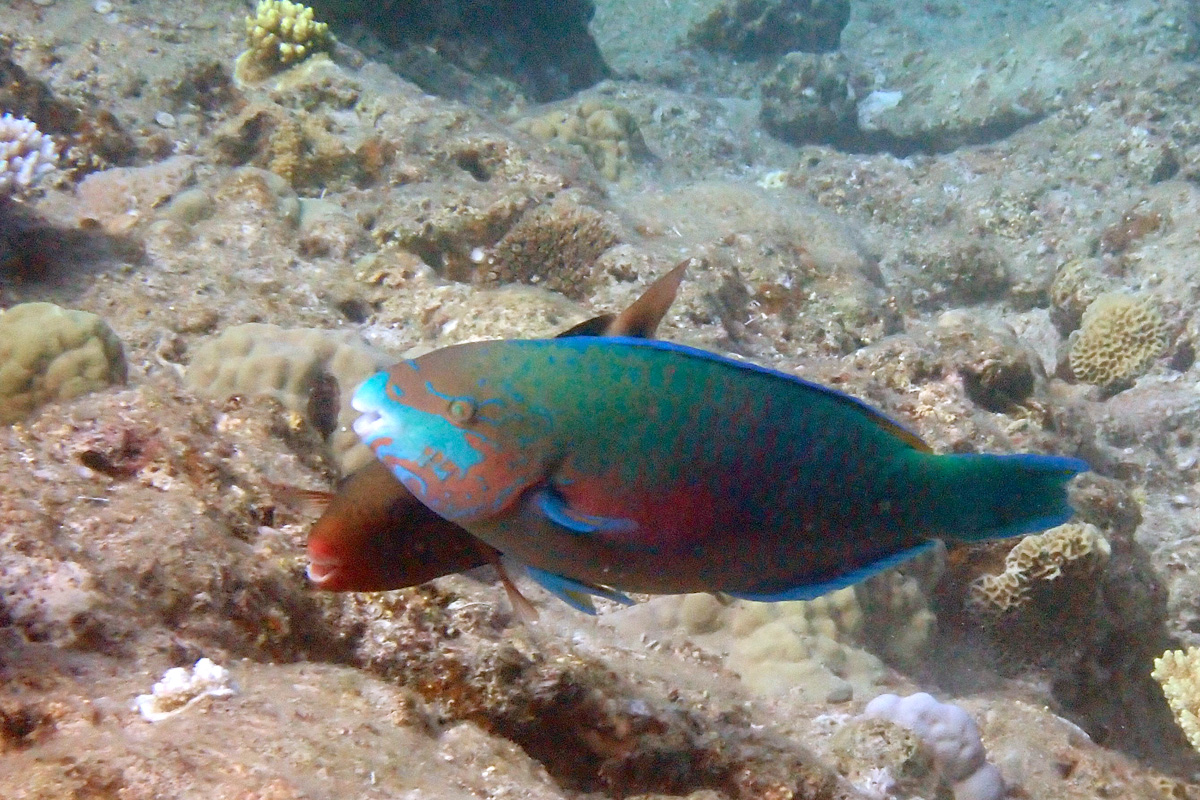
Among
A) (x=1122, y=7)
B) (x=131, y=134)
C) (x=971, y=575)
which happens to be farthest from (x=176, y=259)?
(x=1122, y=7)

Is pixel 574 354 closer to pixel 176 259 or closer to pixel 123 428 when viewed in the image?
pixel 123 428

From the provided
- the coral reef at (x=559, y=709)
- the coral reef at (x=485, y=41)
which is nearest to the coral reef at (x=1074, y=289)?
the coral reef at (x=559, y=709)

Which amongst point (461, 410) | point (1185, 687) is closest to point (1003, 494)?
point (461, 410)

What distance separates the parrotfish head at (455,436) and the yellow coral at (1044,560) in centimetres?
453

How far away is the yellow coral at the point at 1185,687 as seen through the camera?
15.1ft

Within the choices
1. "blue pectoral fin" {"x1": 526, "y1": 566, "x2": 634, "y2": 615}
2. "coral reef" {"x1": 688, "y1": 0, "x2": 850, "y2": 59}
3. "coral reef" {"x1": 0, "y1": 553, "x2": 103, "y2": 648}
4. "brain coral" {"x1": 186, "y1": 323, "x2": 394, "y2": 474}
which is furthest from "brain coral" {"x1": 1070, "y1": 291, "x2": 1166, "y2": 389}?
"coral reef" {"x1": 688, "y1": 0, "x2": 850, "y2": 59}

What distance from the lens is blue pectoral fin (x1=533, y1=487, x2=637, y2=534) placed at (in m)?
1.39

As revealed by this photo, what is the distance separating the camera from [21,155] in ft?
18.6

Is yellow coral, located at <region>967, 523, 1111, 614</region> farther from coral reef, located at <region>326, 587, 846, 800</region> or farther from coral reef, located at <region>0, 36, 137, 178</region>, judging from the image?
coral reef, located at <region>0, 36, 137, 178</region>

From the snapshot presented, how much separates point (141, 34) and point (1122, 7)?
55.8 ft

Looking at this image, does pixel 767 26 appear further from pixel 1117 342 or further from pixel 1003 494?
pixel 1003 494

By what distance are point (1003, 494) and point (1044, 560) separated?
4118mm

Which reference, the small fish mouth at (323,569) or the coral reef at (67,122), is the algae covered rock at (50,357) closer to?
the small fish mouth at (323,569)

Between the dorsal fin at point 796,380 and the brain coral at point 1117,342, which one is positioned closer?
the dorsal fin at point 796,380
